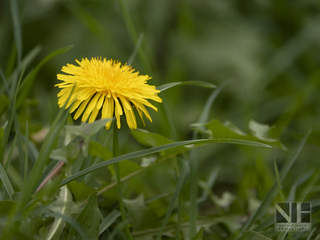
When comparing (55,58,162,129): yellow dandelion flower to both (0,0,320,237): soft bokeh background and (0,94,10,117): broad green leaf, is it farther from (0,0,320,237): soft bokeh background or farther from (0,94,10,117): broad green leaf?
(0,0,320,237): soft bokeh background

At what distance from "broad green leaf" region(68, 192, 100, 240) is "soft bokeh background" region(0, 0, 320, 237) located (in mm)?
803

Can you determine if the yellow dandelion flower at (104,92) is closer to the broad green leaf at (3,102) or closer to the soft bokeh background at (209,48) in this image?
the broad green leaf at (3,102)

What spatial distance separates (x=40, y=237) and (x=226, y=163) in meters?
0.91

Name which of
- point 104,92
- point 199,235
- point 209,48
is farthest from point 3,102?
point 209,48

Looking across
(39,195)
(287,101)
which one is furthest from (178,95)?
(39,195)

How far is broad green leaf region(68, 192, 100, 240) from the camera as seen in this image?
396 millimetres

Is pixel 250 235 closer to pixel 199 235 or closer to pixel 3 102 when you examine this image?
pixel 199 235

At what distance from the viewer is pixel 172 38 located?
1.49m

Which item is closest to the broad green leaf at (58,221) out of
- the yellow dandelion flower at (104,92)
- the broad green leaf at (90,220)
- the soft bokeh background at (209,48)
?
the broad green leaf at (90,220)

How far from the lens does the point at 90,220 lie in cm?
40

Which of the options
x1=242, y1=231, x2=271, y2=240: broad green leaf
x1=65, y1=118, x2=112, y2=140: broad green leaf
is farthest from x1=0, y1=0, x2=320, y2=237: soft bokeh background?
x1=65, y1=118, x2=112, y2=140: broad green leaf

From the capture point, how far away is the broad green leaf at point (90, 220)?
1.30ft

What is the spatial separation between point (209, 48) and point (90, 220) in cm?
128

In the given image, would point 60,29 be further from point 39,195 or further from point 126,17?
point 39,195
